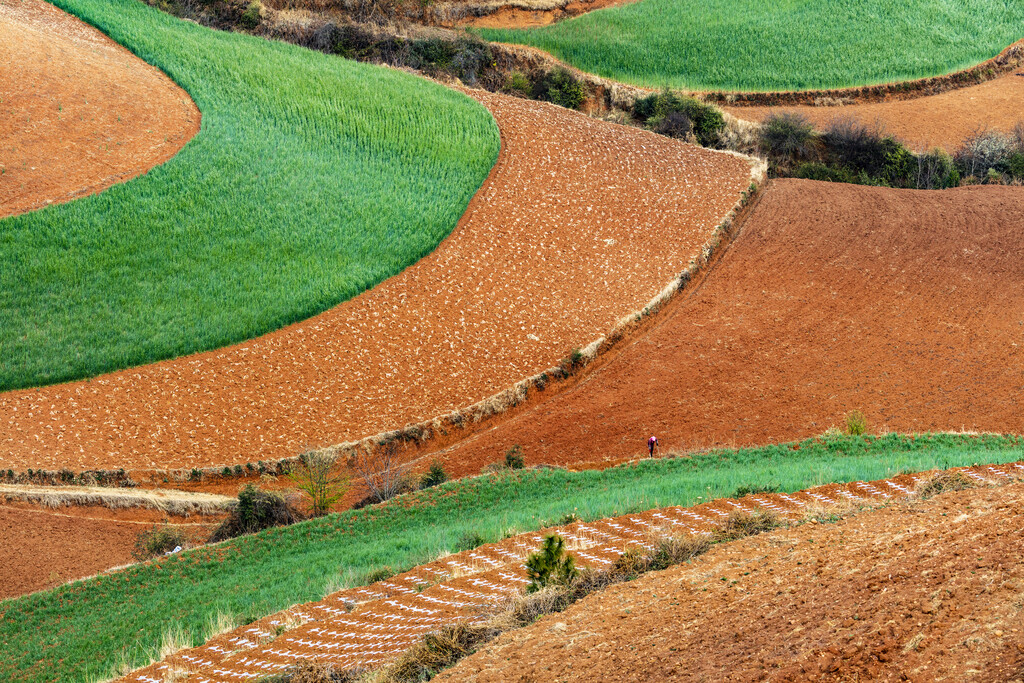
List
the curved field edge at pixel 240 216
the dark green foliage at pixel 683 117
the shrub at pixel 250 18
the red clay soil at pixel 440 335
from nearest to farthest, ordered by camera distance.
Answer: the red clay soil at pixel 440 335, the curved field edge at pixel 240 216, the dark green foliage at pixel 683 117, the shrub at pixel 250 18

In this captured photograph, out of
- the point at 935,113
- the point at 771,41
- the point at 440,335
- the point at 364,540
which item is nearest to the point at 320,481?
the point at 364,540

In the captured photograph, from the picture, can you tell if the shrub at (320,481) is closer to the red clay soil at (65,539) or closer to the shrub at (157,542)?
the red clay soil at (65,539)

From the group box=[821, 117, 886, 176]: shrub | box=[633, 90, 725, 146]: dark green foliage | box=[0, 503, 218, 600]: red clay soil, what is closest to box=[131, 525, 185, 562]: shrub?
box=[0, 503, 218, 600]: red clay soil

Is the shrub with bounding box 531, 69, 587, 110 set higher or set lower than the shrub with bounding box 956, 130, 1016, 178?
higher

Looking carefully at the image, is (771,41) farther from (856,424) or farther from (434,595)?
(434,595)

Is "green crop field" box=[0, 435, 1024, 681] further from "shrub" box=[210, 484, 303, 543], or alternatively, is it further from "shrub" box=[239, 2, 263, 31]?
"shrub" box=[239, 2, 263, 31]

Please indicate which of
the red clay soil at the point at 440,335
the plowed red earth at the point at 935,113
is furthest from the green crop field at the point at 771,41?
the red clay soil at the point at 440,335
